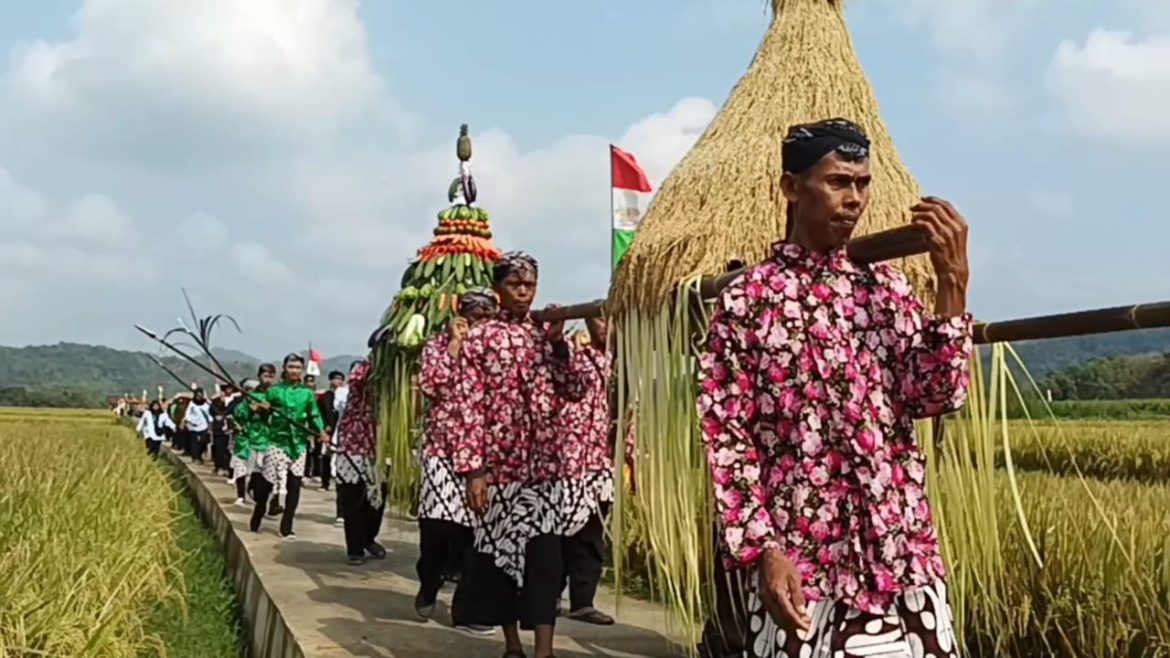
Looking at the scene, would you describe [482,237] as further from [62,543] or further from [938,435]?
[938,435]

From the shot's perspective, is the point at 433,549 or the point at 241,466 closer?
the point at 433,549

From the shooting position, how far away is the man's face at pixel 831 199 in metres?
2.45

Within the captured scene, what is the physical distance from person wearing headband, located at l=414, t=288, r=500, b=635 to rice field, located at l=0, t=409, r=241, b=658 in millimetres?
1201

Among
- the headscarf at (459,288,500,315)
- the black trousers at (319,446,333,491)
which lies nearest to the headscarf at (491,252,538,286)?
the headscarf at (459,288,500,315)

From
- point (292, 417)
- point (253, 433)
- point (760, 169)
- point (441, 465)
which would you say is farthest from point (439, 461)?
point (253, 433)

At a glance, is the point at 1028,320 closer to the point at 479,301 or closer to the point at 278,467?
the point at 479,301

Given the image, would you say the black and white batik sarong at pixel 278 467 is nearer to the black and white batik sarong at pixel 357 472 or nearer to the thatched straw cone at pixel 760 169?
the black and white batik sarong at pixel 357 472

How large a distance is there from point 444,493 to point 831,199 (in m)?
3.58

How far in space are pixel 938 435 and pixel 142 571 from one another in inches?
171

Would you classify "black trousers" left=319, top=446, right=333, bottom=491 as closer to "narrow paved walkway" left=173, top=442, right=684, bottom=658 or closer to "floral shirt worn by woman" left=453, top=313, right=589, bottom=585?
"narrow paved walkway" left=173, top=442, right=684, bottom=658

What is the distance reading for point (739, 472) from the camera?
7.84 ft

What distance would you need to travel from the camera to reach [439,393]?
5.63 m

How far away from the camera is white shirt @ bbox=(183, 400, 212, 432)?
24.5 meters

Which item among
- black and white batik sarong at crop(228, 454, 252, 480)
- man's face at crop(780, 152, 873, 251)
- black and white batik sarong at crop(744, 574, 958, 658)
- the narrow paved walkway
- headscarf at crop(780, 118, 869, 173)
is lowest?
the narrow paved walkway
